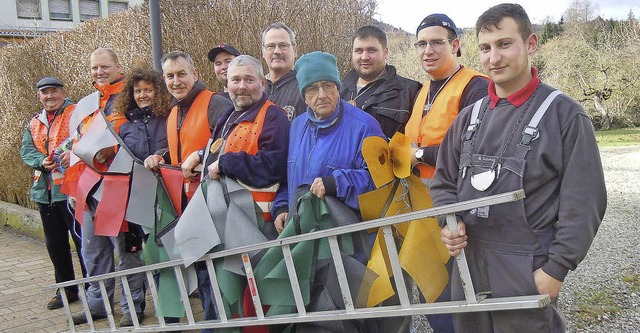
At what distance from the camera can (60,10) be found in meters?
31.3

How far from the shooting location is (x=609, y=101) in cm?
2600

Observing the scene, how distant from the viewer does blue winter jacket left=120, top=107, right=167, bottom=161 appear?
390 centimetres

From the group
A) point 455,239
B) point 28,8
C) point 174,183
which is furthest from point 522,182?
point 28,8

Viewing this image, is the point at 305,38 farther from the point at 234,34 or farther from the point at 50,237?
the point at 50,237

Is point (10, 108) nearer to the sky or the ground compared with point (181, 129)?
nearer to the sky

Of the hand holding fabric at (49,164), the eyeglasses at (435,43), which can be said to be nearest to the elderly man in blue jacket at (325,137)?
the eyeglasses at (435,43)

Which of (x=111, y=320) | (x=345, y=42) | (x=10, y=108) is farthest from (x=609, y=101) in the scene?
(x=111, y=320)

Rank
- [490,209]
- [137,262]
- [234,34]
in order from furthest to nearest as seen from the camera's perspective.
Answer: [234,34] < [137,262] < [490,209]

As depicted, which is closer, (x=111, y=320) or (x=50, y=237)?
(x=111, y=320)

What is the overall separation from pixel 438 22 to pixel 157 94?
6.80ft

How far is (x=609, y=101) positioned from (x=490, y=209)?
27466mm

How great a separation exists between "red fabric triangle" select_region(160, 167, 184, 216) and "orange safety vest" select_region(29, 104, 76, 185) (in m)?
1.66

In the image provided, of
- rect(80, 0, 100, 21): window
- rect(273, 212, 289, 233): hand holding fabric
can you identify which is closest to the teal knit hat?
rect(273, 212, 289, 233): hand holding fabric

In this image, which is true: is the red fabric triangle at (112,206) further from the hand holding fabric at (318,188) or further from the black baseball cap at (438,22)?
the black baseball cap at (438,22)
